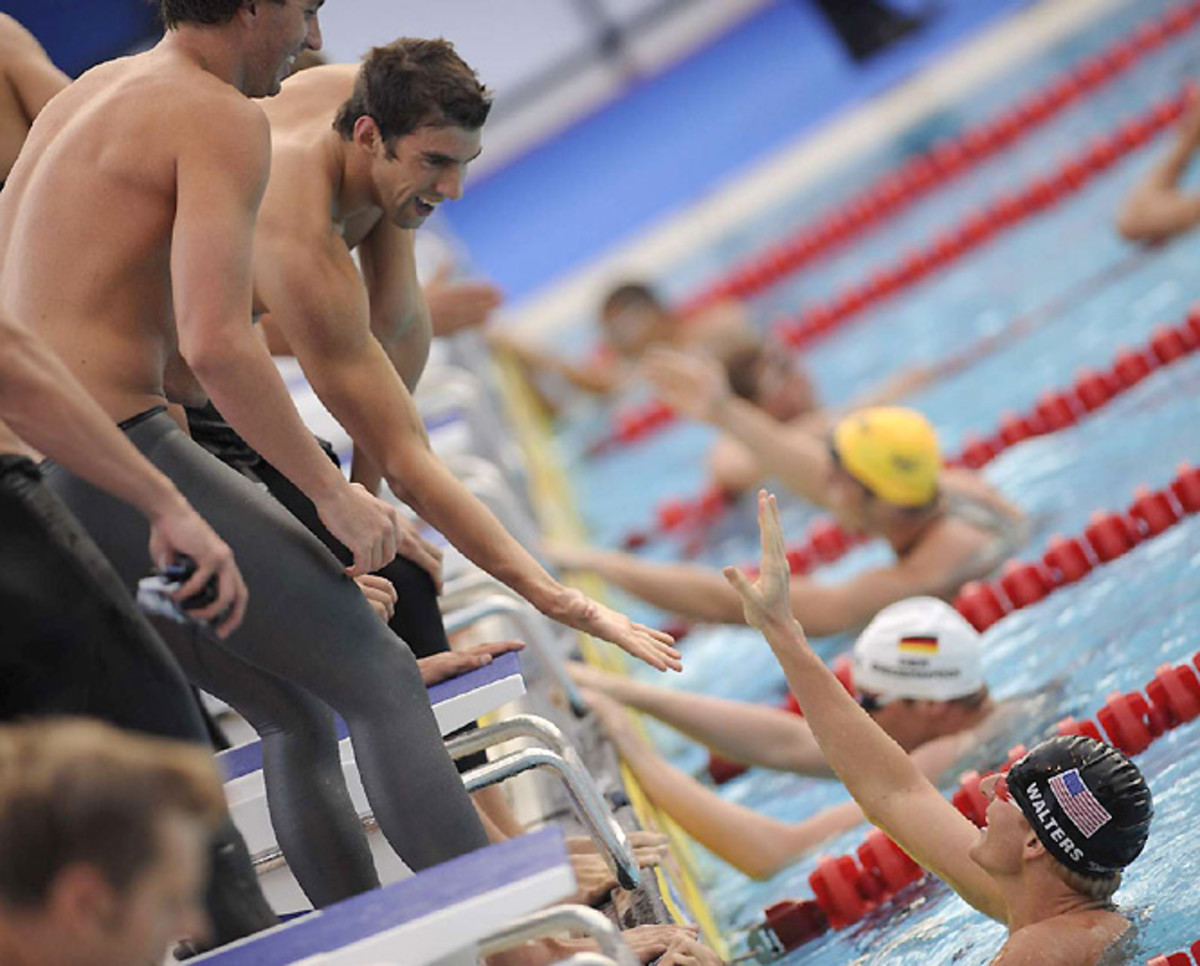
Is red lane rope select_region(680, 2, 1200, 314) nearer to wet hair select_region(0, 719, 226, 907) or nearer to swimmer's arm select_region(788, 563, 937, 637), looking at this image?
swimmer's arm select_region(788, 563, 937, 637)

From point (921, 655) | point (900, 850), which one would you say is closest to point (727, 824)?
point (900, 850)

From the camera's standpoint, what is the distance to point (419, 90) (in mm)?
2439

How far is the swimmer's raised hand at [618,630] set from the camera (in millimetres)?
2443

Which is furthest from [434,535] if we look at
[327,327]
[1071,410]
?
[1071,410]

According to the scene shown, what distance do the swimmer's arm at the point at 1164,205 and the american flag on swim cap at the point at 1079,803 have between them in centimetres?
417

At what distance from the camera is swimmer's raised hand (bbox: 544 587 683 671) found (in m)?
2.44

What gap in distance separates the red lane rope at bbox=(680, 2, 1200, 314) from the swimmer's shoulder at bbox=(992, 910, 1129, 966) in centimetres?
661

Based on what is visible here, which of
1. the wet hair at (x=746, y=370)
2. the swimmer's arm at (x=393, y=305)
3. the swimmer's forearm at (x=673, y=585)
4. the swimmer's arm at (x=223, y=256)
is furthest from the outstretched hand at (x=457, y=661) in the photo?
the wet hair at (x=746, y=370)

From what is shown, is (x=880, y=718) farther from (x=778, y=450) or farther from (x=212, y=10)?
(x=212, y=10)

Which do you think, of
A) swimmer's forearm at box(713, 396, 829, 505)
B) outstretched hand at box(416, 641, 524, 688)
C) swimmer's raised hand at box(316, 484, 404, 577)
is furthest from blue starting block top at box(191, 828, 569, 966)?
swimmer's forearm at box(713, 396, 829, 505)

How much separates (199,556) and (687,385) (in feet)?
11.6

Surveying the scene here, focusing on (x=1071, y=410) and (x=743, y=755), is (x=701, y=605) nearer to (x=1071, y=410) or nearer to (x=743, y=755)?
(x=743, y=755)

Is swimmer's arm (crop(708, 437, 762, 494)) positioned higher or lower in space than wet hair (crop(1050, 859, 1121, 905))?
higher

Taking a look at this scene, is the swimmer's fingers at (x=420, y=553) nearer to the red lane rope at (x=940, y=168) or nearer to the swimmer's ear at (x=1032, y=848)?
the swimmer's ear at (x=1032, y=848)
